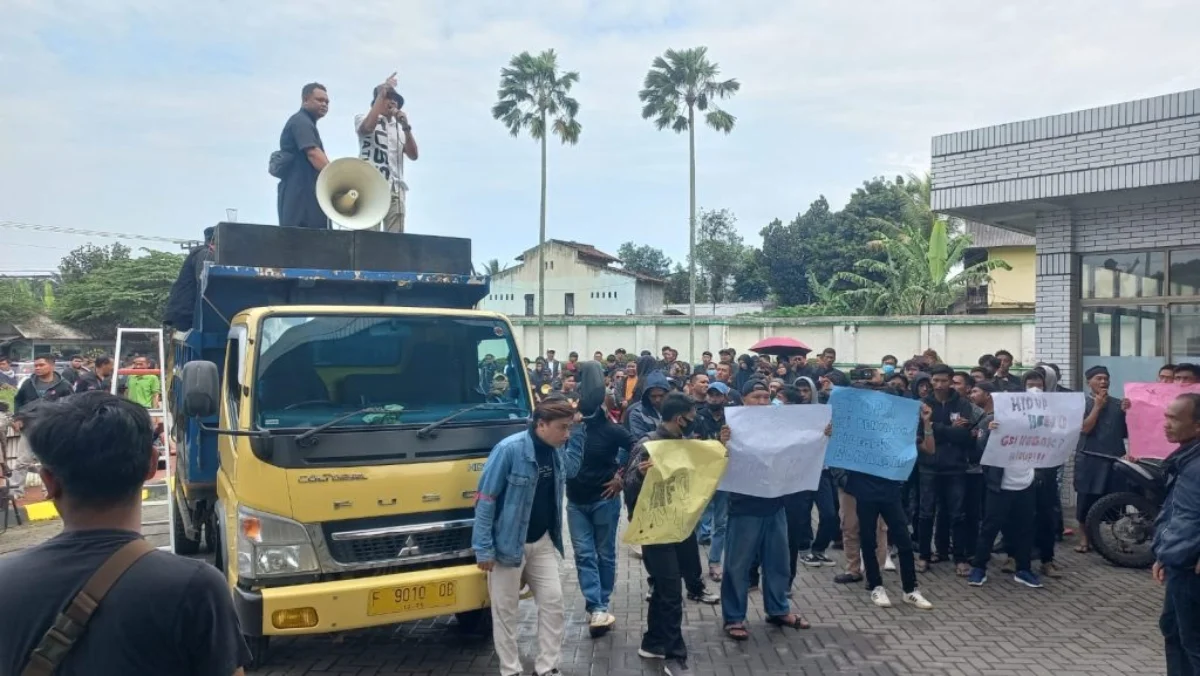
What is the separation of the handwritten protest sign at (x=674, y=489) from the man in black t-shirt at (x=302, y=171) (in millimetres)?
3556

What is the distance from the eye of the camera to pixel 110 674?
6.54ft

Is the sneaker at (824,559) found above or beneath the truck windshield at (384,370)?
beneath

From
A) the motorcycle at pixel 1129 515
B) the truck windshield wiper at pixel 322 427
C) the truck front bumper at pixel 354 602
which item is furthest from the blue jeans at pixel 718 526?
the motorcycle at pixel 1129 515

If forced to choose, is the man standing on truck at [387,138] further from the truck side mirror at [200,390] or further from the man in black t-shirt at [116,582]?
the man in black t-shirt at [116,582]

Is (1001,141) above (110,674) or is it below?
above

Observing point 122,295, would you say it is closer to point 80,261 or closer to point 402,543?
point 80,261

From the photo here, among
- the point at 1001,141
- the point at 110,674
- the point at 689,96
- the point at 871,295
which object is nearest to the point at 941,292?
the point at 871,295

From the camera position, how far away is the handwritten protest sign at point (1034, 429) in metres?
7.28

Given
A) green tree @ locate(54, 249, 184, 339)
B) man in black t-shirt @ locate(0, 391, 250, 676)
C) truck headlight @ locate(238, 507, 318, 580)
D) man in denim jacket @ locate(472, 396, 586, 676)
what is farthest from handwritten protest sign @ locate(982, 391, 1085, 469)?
green tree @ locate(54, 249, 184, 339)

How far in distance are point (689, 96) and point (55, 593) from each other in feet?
106

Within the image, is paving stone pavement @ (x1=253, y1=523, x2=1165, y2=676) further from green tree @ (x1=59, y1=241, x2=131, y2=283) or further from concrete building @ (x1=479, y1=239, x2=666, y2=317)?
green tree @ (x1=59, y1=241, x2=131, y2=283)

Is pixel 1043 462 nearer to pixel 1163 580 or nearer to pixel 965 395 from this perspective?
pixel 965 395

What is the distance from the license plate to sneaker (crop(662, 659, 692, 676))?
4.82 ft

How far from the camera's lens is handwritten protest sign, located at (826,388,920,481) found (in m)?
6.63
